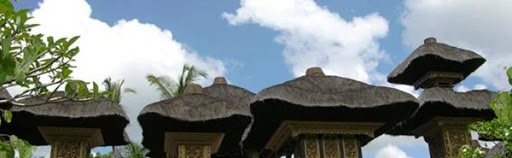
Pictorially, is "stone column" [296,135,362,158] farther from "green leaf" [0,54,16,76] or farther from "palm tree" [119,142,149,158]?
"palm tree" [119,142,149,158]

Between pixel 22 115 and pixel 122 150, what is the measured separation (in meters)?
9.48

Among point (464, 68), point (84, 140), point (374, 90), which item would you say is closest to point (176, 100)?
point (84, 140)

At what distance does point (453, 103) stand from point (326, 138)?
2.18 m

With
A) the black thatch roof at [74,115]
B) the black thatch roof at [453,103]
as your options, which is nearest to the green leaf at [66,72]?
the black thatch roof at [74,115]

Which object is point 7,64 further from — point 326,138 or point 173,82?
point 173,82

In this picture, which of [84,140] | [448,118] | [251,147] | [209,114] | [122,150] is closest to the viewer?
[209,114]

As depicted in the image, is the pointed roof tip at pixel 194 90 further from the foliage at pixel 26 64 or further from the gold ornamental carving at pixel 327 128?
the foliage at pixel 26 64

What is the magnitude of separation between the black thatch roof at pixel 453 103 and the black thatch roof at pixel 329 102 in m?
0.92

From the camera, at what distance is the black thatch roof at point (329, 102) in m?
7.57

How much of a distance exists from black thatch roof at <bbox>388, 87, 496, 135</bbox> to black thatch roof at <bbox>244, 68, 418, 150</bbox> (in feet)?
3.02

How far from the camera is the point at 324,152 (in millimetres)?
8180

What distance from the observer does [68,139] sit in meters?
8.45

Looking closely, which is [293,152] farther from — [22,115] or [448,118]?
[22,115]

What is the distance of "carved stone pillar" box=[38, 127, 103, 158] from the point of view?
8.36 meters
